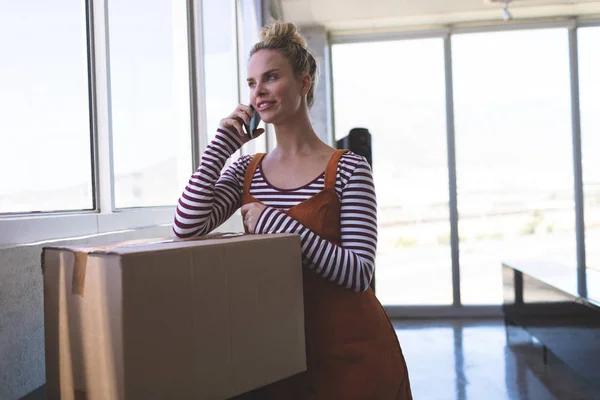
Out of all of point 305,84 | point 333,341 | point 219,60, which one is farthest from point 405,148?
point 333,341

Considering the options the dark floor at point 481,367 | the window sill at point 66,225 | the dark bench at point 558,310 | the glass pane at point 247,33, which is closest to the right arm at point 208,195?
the window sill at point 66,225

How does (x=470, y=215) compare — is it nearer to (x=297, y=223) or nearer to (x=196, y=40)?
(x=196, y=40)

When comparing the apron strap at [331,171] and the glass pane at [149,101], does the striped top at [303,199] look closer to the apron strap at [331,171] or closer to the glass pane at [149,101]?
the apron strap at [331,171]

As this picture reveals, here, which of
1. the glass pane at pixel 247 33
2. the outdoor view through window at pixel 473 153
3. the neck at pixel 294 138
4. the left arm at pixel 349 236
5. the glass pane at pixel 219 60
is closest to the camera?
the left arm at pixel 349 236

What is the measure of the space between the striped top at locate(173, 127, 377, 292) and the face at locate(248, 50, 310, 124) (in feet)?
0.30

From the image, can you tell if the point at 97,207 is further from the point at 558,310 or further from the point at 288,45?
the point at 558,310

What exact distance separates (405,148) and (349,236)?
179 inches

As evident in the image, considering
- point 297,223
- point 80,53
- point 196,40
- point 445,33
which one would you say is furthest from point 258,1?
point 297,223

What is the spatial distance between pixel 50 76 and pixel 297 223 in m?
0.76

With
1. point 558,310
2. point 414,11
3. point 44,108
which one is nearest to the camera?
point 44,108

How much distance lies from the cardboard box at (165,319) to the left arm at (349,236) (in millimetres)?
152

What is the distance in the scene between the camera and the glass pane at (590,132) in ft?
17.0

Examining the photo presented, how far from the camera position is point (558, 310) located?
3209 millimetres

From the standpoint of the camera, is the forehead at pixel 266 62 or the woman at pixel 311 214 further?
the forehead at pixel 266 62
